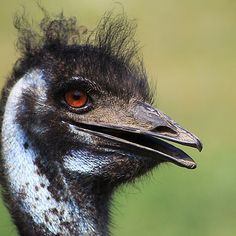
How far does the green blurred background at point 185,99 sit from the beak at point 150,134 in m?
0.30

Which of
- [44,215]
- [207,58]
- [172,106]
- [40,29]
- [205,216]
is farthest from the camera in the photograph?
[207,58]

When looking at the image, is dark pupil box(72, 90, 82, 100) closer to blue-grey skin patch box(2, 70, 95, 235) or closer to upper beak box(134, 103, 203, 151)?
blue-grey skin patch box(2, 70, 95, 235)

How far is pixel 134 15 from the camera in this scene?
23328 mm

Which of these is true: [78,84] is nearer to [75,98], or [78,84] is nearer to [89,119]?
[75,98]

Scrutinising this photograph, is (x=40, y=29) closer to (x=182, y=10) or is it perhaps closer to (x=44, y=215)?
(x=44, y=215)

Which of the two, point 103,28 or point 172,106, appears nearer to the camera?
point 103,28

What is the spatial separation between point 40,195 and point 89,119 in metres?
0.52

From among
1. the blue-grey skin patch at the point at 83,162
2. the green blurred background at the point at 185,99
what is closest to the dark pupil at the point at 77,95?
the blue-grey skin patch at the point at 83,162

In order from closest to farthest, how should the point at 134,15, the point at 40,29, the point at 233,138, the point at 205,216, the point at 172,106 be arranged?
the point at 40,29 → the point at 205,216 → the point at 233,138 → the point at 172,106 → the point at 134,15

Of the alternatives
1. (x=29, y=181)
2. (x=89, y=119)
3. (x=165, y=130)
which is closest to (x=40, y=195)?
(x=29, y=181)

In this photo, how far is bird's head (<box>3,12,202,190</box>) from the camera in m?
7.03

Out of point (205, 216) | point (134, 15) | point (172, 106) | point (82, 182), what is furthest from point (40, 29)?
point (134, 15)

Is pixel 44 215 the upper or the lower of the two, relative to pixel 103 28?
lower

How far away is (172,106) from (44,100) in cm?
1125
